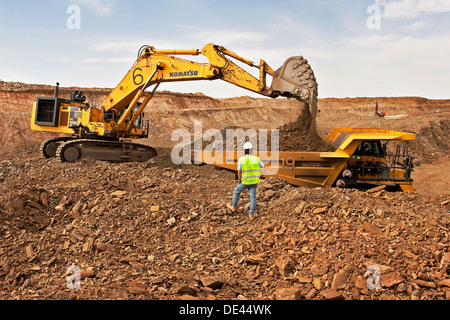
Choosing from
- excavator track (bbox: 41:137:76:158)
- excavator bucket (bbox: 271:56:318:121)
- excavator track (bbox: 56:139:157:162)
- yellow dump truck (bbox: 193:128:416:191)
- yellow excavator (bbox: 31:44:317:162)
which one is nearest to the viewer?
yellow dump truck (bbox: 193:128:416:191)

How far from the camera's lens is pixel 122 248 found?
618 cm

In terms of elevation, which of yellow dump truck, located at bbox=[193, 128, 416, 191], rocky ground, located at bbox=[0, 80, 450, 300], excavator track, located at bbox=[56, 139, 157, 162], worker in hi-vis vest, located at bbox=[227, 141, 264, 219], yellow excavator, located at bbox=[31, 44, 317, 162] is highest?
yellow excavator, located at bbox=[31, 44, 317, 162]

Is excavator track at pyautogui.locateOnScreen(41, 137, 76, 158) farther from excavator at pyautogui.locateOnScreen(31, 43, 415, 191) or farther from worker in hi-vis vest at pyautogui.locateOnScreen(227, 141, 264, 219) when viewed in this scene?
worker in hi-vis vest at pyautogui.locateOnScreen(227, 141, 264, 219)

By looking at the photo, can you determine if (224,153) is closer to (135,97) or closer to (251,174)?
(251,174)

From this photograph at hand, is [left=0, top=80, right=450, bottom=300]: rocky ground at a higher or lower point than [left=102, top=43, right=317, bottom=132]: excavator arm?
lower

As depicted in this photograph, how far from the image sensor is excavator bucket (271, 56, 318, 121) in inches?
416

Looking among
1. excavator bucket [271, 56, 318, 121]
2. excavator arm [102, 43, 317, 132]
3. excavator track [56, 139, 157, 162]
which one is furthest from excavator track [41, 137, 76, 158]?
excavator bucket [271, 56, 318, 121]

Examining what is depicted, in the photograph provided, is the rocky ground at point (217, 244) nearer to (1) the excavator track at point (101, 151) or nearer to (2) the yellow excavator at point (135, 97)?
(1) the excavator track at point (101, 151)

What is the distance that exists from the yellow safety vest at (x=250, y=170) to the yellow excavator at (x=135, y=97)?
13.2 ft

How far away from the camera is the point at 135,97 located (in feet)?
41.3

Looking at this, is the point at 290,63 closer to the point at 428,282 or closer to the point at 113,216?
the point at 113,216

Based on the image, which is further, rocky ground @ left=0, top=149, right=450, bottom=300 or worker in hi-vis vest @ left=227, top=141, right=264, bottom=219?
worker in hi-vis vest @ left=227, top=141, right=264, bottom=219

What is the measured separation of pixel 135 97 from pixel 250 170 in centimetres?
671

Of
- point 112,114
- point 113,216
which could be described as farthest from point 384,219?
point 112,114
